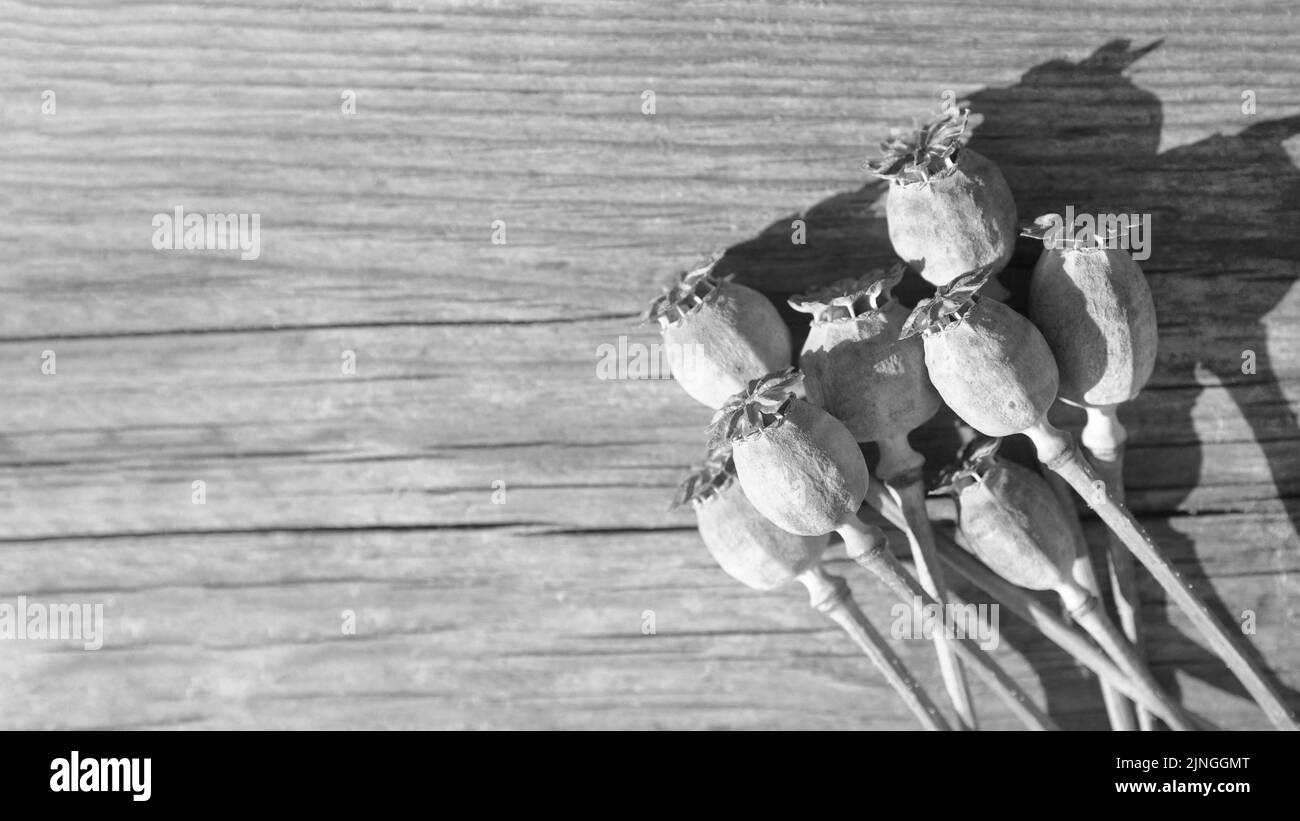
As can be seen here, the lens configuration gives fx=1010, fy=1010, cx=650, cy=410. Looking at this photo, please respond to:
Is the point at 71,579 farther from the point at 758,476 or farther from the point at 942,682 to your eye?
the point at 942,682

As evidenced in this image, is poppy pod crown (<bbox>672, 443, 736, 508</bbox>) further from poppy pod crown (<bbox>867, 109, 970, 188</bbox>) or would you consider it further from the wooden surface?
poppy pod crown (<bbox>867, 109, 970, 188</bbox>)

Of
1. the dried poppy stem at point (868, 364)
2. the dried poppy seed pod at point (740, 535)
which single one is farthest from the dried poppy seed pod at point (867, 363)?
the dried poppy seed pod at point (740, 535)

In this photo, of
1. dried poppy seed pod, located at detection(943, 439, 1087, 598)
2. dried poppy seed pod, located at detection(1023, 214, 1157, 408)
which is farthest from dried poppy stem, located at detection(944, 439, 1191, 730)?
dried poppy seed pod, located at detection(1023, 214, 1157, 408)

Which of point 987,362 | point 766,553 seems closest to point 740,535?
point 766,553

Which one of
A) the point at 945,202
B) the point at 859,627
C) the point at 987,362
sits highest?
the point at 945,202

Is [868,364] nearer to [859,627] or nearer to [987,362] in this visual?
[987,362]
